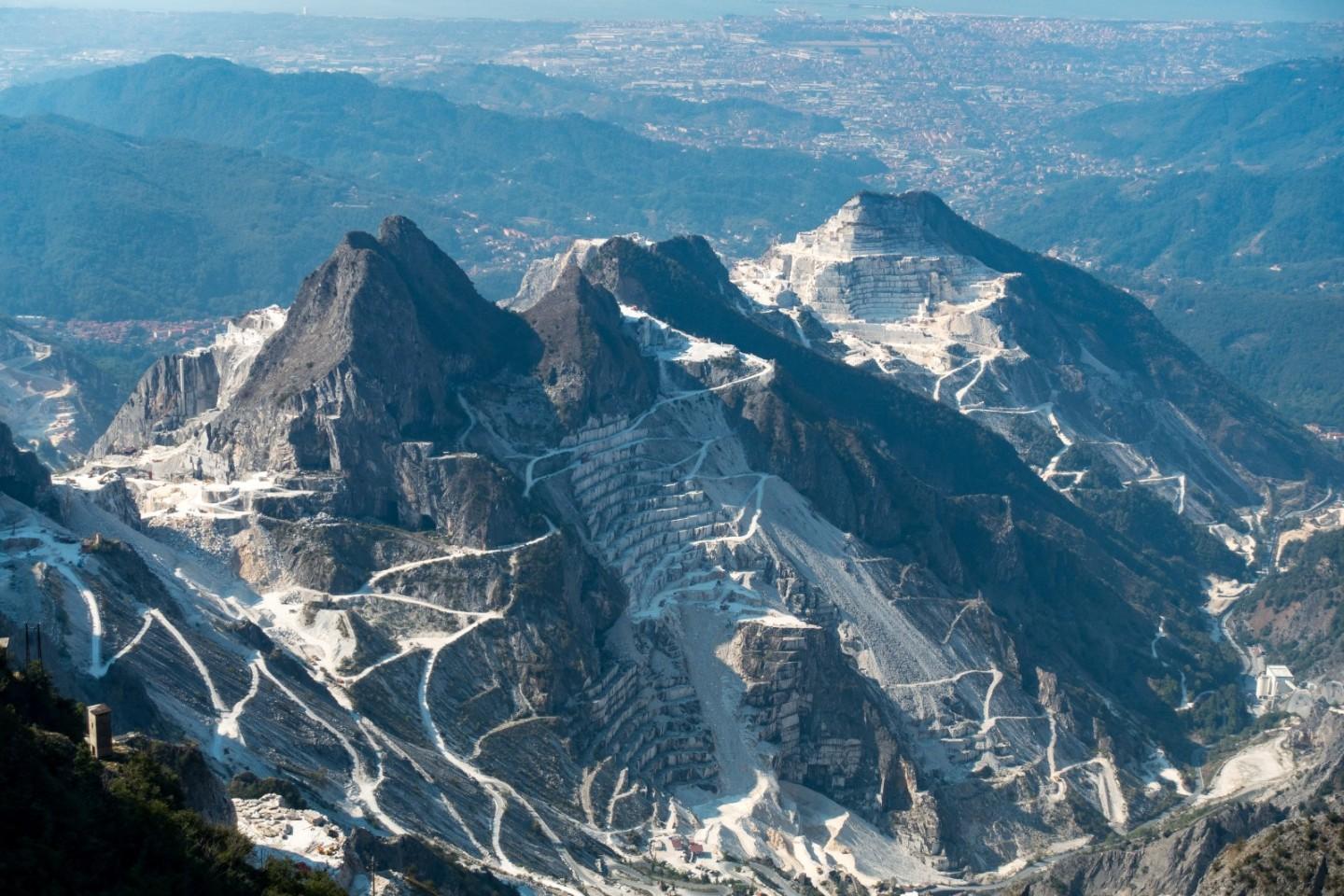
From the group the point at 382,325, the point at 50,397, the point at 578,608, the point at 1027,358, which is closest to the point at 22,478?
the point at 382,325

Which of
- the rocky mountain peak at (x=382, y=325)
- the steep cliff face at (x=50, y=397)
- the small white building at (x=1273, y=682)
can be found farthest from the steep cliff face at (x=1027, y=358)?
the steep cliff face at (x=50, y=397)

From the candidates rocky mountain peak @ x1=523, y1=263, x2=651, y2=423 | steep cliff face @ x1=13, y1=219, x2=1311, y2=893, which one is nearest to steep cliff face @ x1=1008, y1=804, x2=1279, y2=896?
steep cliff face @ x1=13, y1=219, x2=1311, y2=893

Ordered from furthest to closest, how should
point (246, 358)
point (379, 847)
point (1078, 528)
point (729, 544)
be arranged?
point (1078, 528) → point (246, 358) → point (729, 544) → point (379, 847)

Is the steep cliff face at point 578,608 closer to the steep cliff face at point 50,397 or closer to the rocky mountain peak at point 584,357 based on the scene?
the rocky mountain peak at point 584,357

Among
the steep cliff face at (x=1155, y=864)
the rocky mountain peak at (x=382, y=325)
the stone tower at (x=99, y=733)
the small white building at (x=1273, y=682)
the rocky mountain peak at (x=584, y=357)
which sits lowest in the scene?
the small white building at (x=1273, y=682)

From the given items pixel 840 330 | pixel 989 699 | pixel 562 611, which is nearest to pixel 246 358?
pixel 562 611

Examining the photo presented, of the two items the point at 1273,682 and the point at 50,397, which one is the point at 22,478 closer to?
the point at 1273,682

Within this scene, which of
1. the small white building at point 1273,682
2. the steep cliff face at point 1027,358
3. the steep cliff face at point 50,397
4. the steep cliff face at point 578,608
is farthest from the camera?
the steep cliff face at point 1027,358

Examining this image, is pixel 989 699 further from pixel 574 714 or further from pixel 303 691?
pixel 303 691
